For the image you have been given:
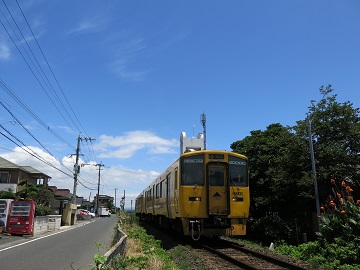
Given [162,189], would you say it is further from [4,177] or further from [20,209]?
[4,177]

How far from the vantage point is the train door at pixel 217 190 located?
12.4 meters

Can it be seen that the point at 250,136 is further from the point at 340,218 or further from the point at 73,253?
the point at 73,253

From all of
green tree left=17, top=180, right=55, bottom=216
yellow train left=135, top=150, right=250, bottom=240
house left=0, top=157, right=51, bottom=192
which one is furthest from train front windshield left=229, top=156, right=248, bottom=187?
house left=0, top=157, right=51, bottom=192

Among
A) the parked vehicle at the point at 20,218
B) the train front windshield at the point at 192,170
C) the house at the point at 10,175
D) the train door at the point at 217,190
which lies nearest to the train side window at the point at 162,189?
the train front windshield at the point at 192,170

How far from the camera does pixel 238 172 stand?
42.8ft

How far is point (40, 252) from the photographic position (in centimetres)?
1268

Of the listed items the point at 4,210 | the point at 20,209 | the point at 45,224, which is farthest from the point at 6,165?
the point at 20,209

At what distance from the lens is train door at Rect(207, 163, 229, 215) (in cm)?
1235

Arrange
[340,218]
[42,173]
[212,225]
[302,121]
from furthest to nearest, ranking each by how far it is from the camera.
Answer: [42,173]
[302,121]
[212,225]
[340,218]

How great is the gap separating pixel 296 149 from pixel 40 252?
1220 centimetres

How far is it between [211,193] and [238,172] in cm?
135

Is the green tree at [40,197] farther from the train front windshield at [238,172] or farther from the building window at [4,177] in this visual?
the train front windshield at [238,172]

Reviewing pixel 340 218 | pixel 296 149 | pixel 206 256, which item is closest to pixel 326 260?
pixel 340 218

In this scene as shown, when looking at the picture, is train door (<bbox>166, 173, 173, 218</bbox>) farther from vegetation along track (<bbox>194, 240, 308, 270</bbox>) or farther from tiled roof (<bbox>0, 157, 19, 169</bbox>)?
tiled roof (<bbox>0, 157, 19, 169</bbox>)
